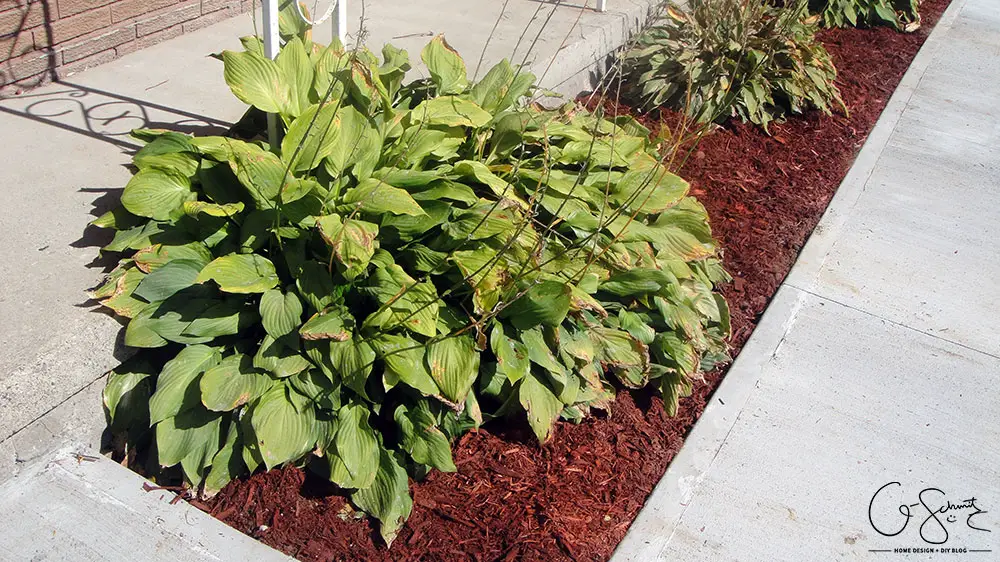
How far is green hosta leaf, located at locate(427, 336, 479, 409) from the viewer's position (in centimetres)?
266

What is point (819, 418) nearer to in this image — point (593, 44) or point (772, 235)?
point (772, 235)

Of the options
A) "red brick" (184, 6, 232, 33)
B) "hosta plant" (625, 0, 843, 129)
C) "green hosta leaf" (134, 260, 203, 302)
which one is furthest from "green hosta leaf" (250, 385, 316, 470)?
"hosta plant" (625, 0, 843, 129)

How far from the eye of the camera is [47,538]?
2.36 m

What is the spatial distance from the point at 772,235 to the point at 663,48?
1.49m

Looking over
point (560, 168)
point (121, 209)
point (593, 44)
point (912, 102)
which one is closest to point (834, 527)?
point (560, 168)

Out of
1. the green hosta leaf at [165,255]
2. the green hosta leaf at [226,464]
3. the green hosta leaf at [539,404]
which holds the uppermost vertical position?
the green hosta leaf at [165,255]

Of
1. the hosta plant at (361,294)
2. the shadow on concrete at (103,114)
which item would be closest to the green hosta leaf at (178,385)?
the hosta plant at (361,294)

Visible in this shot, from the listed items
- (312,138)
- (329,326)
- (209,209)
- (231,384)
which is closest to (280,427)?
(231,384)

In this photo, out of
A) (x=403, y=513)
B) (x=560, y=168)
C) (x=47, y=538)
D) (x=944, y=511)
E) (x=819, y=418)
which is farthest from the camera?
(x=560, y=168)

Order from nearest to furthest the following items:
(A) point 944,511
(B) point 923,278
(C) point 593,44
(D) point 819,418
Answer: (A) point 944,511 < (D) point 819,418 < (B) point 923,278 < (C) point 593,44

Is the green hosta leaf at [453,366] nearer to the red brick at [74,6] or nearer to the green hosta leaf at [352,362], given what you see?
the green hosta leaf at [352,362]

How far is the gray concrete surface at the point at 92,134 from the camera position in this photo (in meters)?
2.58

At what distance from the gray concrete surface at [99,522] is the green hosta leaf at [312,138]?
107 centimetres

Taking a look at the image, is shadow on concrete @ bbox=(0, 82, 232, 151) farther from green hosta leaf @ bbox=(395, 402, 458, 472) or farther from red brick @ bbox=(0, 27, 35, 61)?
green hosta leaf @ bbox=(395, 402, 458, 472)
